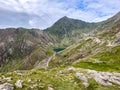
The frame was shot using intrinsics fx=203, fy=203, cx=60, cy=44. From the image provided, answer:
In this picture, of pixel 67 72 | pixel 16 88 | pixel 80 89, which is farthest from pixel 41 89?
pixel 67 72

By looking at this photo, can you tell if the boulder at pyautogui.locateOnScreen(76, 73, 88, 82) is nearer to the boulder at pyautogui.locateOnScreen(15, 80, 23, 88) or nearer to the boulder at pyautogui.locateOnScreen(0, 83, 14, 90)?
the boulder at pyautogui.locateOnScreen(15, 80, 23, 88)

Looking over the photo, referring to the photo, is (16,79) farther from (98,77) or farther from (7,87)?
(98,77)

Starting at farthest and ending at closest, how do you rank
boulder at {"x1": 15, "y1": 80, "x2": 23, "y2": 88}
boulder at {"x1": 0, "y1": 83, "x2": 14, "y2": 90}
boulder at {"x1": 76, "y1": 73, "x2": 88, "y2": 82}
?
1. boulder at {"x1": 76, "y1": 73, "x2": 88, "y2": 82}
2. boulder at {"x1": 15, "y1": 80, "x2": 23, "y2": 88}
3. boulder at {"x1": 0, "y1": 83, "x2": 14, "y2": 90}

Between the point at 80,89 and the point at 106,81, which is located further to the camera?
the point at 106,81

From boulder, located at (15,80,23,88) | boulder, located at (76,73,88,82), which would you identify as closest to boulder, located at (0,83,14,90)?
boulder, located at (15,80,23,88)

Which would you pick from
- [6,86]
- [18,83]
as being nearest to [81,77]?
[18,83]

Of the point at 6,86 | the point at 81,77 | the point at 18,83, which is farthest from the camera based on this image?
the point at 81,77

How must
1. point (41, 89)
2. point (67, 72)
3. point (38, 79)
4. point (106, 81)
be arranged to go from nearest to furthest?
point (41, 89) → point (38, 79) → point (106, 81) → point (67, 72)

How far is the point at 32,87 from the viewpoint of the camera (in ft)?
175

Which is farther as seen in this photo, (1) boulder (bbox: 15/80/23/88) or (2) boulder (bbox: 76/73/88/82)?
(2) boulder (bbox: 76/73/88/82)

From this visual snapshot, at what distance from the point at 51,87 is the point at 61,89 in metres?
2.72

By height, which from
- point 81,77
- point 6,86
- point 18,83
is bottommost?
point 81,77

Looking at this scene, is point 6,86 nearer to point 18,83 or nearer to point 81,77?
point 18,83

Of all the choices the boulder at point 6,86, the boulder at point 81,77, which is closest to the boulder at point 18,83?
the boulder at point 6,86
